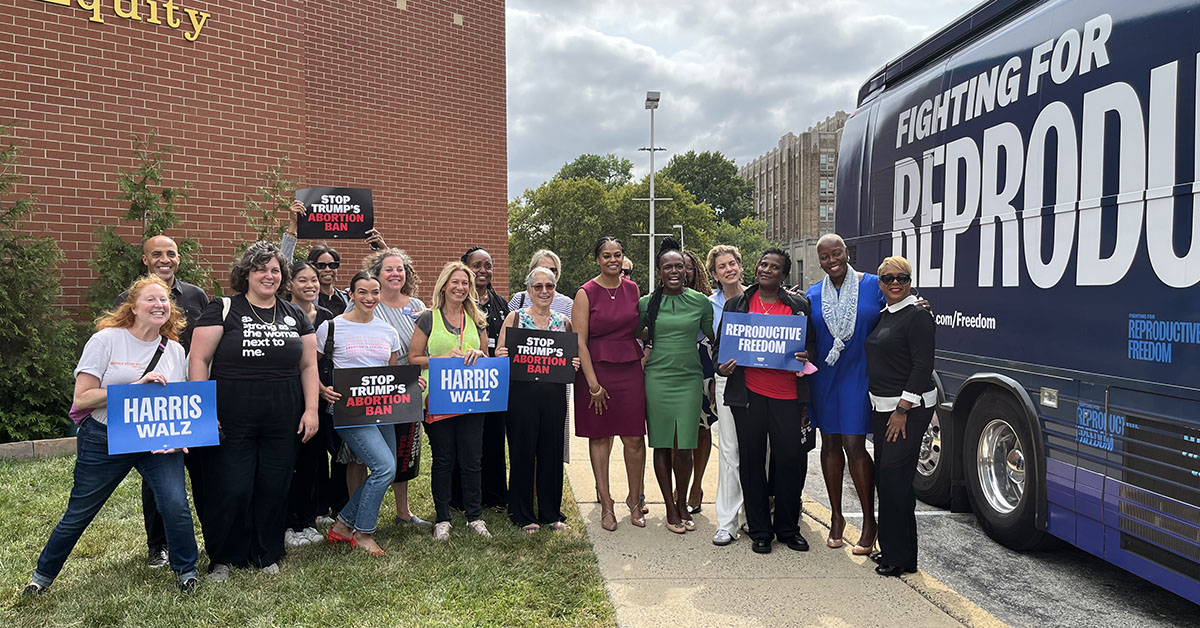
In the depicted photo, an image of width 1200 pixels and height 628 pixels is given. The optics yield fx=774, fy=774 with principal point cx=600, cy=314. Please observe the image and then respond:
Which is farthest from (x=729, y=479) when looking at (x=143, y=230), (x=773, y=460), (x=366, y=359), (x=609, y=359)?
(x=143, y=230)

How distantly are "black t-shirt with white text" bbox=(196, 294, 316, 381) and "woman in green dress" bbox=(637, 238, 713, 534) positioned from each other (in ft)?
7.37

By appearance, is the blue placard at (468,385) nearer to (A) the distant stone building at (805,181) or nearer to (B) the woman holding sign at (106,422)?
(B) the woman holding sign at (106,422)

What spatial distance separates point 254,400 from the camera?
13.7ft

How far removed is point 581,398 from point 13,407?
575 centimetres

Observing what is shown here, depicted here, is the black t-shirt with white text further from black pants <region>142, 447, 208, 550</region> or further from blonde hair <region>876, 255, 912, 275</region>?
blonde hair <region>876, 255, 912, 275</region>

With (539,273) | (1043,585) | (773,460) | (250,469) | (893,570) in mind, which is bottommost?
(1043,585)

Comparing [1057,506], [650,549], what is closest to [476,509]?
[650,549]

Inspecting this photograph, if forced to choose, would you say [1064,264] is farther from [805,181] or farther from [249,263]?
[805,181]

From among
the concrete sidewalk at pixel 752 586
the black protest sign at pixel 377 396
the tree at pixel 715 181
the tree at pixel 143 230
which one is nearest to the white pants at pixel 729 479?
the concrete sidewalk at pixel 752 586

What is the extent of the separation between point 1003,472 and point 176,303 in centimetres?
542

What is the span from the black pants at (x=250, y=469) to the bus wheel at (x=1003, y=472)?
4347 millimetres

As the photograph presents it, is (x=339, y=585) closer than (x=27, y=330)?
Yes

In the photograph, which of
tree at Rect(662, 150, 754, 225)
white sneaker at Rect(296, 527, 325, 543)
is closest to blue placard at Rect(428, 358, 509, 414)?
white sneaker at Rect(296, 527, 325, 543)

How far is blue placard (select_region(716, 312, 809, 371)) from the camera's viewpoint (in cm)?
476
